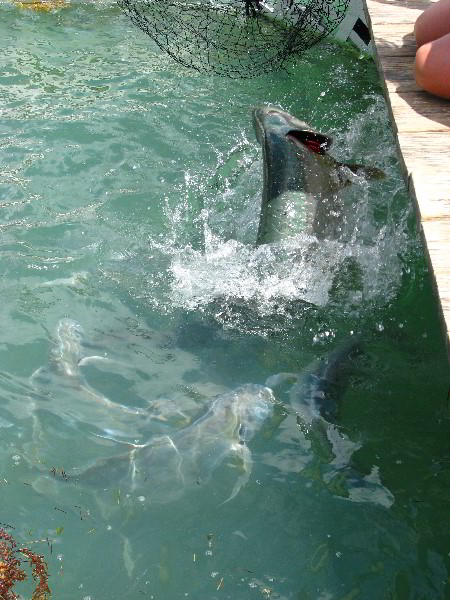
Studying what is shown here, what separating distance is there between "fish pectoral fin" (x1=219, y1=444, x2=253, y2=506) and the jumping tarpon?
1.51 m

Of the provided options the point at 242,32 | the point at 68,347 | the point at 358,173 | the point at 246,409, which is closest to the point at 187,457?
the point at 246,409

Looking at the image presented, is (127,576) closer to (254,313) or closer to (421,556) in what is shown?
(421,556)

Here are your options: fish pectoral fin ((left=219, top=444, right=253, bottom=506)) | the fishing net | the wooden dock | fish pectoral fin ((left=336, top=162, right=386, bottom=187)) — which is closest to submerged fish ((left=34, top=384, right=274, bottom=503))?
fish pectoral fin ((left=219, top=444, right=253, bottom=506))

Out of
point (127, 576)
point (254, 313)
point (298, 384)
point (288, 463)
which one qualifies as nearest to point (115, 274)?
point (254, 313)

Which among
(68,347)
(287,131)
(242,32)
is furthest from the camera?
(242,32)

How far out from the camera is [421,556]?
3.66 meters

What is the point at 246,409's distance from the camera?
4.44 meters

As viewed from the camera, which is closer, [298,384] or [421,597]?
[421,597]

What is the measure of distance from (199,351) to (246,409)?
596mm

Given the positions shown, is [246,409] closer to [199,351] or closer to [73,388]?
[199,351]

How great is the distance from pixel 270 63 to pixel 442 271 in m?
5.16

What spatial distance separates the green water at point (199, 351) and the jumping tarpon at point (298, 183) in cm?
15

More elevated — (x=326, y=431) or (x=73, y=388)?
(x=326, y=431)

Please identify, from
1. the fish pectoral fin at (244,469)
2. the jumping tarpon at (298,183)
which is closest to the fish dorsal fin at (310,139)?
the jumping tarpon at (298,183)
